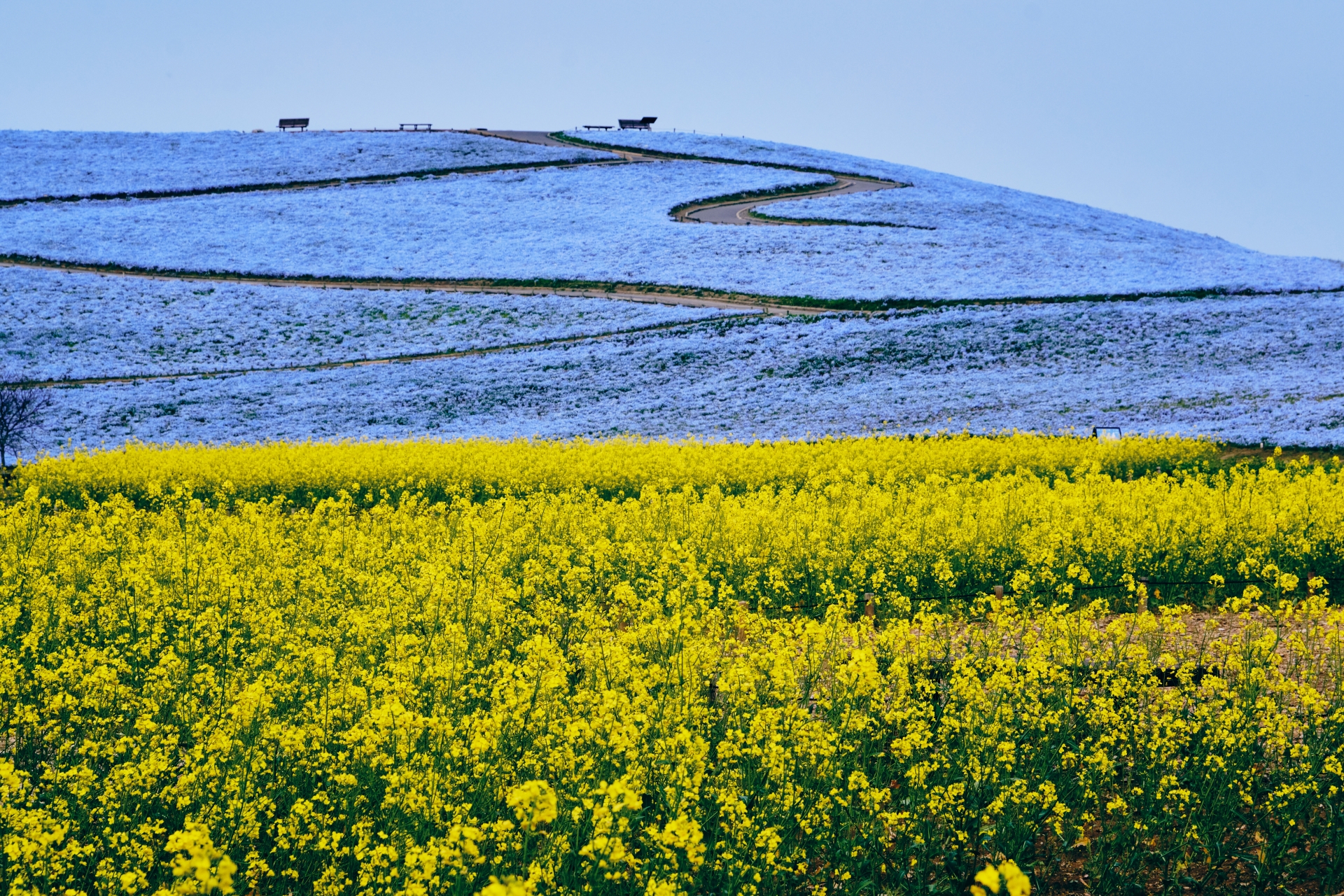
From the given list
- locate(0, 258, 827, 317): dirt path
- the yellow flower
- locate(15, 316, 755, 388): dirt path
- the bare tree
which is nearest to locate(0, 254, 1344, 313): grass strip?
locate(0, 258, 827, 317): dirt path

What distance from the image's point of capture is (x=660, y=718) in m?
6.01

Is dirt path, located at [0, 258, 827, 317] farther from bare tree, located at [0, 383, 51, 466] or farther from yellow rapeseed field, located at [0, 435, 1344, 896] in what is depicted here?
yellow rapeseed field, located at [0, 435, 1344, 896]

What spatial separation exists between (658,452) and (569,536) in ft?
27.8

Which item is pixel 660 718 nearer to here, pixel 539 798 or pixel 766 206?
pixel 539 798

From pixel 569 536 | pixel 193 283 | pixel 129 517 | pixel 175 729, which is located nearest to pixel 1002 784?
pixel 175 729

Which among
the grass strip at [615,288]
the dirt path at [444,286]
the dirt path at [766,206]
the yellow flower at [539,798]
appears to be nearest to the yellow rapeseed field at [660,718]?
the yellow flower at [539,798]

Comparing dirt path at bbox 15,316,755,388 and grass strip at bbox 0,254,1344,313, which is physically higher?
grass strip at bbox 0,254,1344,313

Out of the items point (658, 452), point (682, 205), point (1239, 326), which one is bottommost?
point (658, 452)

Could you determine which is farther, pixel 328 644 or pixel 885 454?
pixel 885 454

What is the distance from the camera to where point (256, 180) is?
70.2m

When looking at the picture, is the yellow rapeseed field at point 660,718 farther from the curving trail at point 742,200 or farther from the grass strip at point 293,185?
the grass strip at point 293,185

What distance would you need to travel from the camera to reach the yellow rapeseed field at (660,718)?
4922 millimetres

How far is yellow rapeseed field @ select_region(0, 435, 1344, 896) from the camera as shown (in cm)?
492

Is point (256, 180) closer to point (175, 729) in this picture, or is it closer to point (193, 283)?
point (193, 283)
